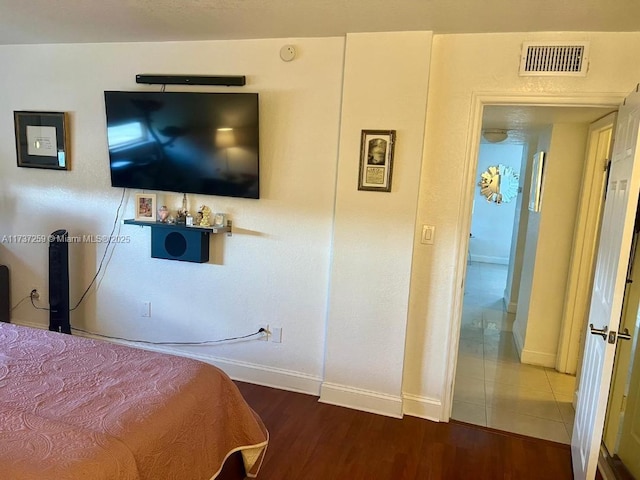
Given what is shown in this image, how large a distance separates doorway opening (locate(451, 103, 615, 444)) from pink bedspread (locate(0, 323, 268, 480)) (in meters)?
1.62

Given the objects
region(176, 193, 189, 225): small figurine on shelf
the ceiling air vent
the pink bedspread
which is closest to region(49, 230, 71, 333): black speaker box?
region(176, 193, 189, 225): small figurine on shelf

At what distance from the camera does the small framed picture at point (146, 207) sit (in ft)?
10.2

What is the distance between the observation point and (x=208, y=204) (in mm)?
3055

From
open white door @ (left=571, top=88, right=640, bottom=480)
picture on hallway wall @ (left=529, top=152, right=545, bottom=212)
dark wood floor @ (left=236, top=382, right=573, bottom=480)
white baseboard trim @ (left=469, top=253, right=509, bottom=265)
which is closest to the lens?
open white door @ (left=571, top=88, right=640, bottom=480)

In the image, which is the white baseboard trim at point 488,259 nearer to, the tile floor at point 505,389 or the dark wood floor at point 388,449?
the tile floor at point 505,389

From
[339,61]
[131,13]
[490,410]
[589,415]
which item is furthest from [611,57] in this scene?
[131,13]

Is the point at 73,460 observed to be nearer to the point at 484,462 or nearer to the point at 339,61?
the point at 484,462

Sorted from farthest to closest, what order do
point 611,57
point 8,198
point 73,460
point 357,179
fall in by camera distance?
point 8,198
point 357,179
point 611,57
point 73,460

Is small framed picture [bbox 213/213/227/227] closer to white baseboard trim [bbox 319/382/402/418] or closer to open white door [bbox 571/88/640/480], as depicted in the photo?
white baseboard trim [bbox 319/382/402/418]

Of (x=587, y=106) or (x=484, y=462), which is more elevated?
(x=587, y=106)

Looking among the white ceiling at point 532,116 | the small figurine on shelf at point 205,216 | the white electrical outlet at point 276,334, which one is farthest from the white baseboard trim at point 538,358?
the small figurine on shelf at point 205,216

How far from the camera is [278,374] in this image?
9.99 feet

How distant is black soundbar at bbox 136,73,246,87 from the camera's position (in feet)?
9.29

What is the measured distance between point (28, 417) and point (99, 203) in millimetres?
2139
